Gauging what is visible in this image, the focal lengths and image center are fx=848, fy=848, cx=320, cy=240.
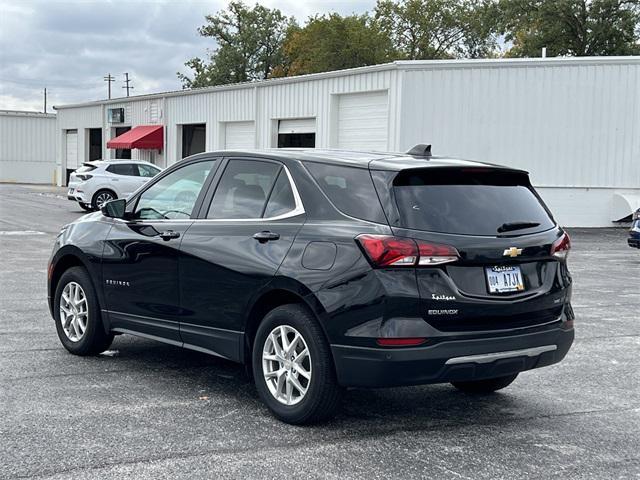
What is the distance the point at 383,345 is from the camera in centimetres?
478

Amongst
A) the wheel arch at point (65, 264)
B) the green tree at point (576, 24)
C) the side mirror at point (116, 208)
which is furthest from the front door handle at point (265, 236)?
the green tree at point (576, 24)

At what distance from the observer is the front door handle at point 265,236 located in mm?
5398

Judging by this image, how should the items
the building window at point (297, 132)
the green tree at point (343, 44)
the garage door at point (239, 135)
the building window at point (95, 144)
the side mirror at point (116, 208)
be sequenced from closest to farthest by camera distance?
the side mirror at point (116, 208), the building window at point (297, 132), the garage door at point (239, 135), the building window at point (95, 144), the green tree at point (343, 44)

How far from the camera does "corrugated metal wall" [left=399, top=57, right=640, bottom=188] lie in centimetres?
2403

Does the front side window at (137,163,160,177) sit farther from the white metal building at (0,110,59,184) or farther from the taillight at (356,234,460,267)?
the white metal building at (0,110,59,184)

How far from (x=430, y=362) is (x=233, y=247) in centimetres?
160

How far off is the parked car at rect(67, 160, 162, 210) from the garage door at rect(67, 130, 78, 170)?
2258 cm

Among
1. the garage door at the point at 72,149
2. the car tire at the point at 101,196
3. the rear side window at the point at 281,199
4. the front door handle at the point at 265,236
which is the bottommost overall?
the car tire at the point at 101,196

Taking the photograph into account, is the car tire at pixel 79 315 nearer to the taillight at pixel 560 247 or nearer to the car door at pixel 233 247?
the car door at pixel 233 247

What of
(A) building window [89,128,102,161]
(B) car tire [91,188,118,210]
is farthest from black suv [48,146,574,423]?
(A) building window [89,128,102,161]

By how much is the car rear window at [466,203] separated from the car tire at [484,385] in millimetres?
1264

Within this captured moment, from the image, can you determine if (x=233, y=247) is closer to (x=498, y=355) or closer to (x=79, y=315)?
(x=498, y=355)

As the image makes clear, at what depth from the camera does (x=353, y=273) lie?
4871 millimetres

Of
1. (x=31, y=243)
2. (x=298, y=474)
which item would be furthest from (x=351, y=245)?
(x=31, y=243)
